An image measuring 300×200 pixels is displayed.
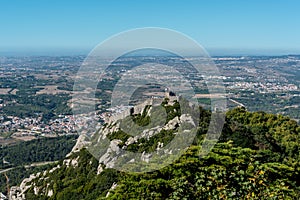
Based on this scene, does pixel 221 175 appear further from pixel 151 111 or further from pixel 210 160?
pixel 151 111

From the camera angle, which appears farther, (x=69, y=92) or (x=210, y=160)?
(x=69, y=92)

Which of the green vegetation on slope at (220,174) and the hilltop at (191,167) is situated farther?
the hilltop at (191,167)

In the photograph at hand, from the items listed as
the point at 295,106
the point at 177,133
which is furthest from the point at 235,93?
the point at 177,133

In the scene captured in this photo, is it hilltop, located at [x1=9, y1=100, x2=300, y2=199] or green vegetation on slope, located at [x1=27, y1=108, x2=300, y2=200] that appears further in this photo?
hilltop, located at [x1=9, y1=100, x2=300, y2=199]

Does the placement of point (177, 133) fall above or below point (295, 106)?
above

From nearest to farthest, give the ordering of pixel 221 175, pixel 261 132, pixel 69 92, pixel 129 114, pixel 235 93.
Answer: pixel 221 175 < pixel 261 132 < pixel 129 114 < pixel 235 93 < pixel 69 92

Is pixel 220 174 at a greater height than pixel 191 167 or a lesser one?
greater

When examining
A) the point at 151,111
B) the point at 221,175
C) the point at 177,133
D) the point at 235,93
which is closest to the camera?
the point at 221,175

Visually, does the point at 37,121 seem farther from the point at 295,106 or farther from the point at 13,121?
the point at 295,106

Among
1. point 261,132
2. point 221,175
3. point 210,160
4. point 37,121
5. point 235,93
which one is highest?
point 221,175

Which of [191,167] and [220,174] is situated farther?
[191,167]
